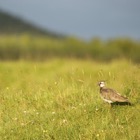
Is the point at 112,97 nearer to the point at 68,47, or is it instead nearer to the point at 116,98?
the point at 116,98

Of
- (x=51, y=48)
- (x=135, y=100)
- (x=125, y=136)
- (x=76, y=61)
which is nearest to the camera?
(x=125, y=136)

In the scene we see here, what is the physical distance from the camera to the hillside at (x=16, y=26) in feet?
260

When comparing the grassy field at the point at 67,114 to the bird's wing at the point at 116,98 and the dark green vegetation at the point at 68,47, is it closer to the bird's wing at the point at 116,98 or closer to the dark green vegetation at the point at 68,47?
the bird's wing at the point at 116,98

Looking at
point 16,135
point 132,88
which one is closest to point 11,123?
point 16,135

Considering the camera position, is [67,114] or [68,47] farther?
[68,47]

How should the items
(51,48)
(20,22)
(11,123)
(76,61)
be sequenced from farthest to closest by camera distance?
(20,22) < (51,48) < (76,61) < (11,123)

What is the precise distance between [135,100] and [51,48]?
39406 mm

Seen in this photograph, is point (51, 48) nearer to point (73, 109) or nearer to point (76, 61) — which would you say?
point (76, 61)

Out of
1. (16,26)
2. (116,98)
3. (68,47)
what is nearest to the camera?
(116,98)

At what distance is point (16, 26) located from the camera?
268 feet

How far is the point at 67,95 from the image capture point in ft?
36.1

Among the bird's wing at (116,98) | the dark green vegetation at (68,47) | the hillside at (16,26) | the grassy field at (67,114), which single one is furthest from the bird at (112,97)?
the hillside at (16,26)

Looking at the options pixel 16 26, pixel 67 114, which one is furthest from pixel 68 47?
pixel 67 114

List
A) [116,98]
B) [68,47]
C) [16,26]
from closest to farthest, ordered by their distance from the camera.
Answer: [116,98] < [68,47] < [16,26]
